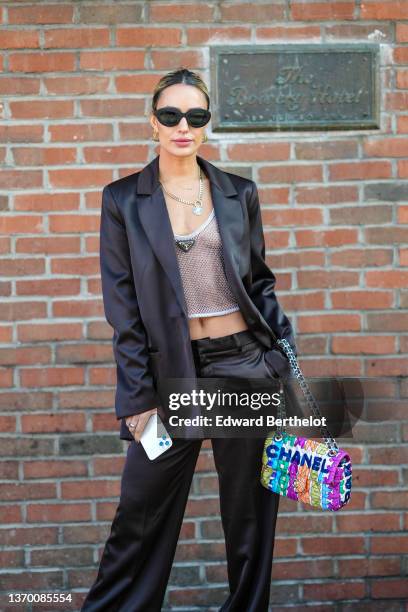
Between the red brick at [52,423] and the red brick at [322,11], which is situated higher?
the red brick at [322,11]

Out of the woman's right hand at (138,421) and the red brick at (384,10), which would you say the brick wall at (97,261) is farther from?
the woman's right hand at (138,421)

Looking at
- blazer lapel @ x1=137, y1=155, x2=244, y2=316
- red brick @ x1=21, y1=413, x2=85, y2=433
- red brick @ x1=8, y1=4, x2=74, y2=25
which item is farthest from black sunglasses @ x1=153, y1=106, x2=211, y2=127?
red brick @ x1=21, y1=413, x2=85, y2=433

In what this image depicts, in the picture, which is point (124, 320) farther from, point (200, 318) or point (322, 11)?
point (322, 11)

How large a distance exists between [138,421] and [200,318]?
1.45ft

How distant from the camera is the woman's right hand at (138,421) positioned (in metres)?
3.23

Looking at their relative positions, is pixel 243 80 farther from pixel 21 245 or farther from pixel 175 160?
pixel 21 245

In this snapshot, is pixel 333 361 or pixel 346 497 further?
pixel 333 361

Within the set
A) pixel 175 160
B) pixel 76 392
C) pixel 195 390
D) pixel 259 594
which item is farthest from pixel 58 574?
pixel 175 160

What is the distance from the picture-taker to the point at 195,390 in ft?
10.6

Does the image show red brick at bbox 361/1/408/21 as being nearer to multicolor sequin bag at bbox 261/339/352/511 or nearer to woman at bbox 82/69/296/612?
woman at bbox 82/69/296/612

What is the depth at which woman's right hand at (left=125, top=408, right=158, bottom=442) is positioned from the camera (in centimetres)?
323

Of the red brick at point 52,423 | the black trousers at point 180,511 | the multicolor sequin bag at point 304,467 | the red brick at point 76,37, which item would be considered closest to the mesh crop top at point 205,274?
the black trousers at point 180,511

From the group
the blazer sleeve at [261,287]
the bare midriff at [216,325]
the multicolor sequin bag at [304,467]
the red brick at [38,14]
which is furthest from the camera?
the red brick at [38,14]

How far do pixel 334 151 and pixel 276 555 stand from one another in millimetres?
1921
